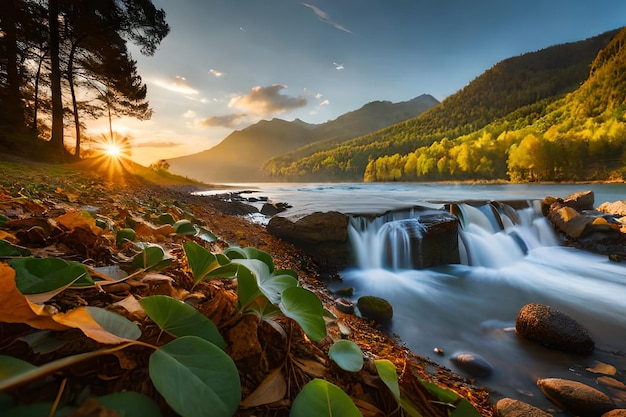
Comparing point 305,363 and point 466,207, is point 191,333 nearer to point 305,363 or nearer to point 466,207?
point 305,363

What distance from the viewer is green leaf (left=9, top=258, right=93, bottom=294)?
0.62 m

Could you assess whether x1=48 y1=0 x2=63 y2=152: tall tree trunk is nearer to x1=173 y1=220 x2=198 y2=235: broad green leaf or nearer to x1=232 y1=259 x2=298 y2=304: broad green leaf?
x1=173 y1=220 x2=198 y2=235: broad green leaf

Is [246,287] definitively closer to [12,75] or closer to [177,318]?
[177,318]

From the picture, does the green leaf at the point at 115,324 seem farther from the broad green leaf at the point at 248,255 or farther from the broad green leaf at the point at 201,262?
the broad green leaf at the point at 248,255

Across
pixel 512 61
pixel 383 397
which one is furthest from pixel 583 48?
pixel 383 397

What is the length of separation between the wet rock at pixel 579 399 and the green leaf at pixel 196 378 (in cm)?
323

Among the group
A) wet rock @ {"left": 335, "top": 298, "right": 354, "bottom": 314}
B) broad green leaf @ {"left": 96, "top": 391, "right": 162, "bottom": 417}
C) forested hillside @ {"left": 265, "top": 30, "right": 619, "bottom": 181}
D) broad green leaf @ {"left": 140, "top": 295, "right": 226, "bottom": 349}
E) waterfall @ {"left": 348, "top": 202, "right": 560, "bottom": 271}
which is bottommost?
wet rock @ {"left": 335, "top": 298, "right": 354, "bottom": 314}

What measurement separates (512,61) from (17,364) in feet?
577

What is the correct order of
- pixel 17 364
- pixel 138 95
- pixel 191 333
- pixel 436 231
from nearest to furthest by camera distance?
1. pixel 17 364
2. pixel 191 333
3. pixel 436 231
4. pixel 138 95

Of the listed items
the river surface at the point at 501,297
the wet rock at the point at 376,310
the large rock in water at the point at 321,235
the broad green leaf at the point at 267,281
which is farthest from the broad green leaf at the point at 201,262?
the large rock in water at the point at 321,235

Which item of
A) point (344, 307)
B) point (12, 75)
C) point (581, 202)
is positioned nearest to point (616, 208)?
point (581, 202)

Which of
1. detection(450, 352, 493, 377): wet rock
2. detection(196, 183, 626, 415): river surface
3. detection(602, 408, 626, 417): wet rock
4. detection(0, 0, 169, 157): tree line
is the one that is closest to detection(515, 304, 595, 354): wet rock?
detection(196, 183, 626, 415): river surface

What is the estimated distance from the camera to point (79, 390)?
0.49m

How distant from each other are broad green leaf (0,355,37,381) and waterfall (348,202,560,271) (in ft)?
21.4
